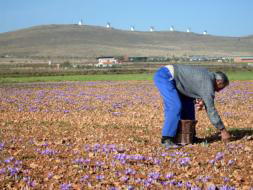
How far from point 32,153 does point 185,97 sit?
3.20 m

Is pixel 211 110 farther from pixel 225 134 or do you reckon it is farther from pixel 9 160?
pixel 9 160

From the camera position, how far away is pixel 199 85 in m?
8.76

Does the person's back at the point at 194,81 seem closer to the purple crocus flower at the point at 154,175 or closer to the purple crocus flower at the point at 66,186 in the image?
the purple crocus flower at the point at 154,175

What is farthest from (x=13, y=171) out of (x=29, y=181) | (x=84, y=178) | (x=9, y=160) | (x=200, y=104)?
(x=200, y=104)

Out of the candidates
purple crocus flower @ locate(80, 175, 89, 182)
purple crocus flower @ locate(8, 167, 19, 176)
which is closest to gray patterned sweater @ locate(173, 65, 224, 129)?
purple crocus flower @ locate(80, 175, 89, 182)

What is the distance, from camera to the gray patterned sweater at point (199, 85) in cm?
865

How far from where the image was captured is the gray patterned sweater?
340 inches

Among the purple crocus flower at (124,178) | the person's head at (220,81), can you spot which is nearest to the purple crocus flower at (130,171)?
the purple crocus flower at (124,178)

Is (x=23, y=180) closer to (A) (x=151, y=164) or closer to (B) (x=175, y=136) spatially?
(A) (x=151, y=164)

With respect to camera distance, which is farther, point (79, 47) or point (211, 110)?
point (79, 47)

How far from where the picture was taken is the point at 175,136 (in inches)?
362

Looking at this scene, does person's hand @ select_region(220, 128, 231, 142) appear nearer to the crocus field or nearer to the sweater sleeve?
the crocus field

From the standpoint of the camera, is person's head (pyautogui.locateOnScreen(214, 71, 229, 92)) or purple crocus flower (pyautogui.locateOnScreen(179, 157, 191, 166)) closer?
purple crocus flower (pyautogui.locateOnScreen(179, 157, 191, 166))

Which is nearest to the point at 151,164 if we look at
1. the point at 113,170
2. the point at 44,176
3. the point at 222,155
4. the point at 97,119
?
the point at 113,170
